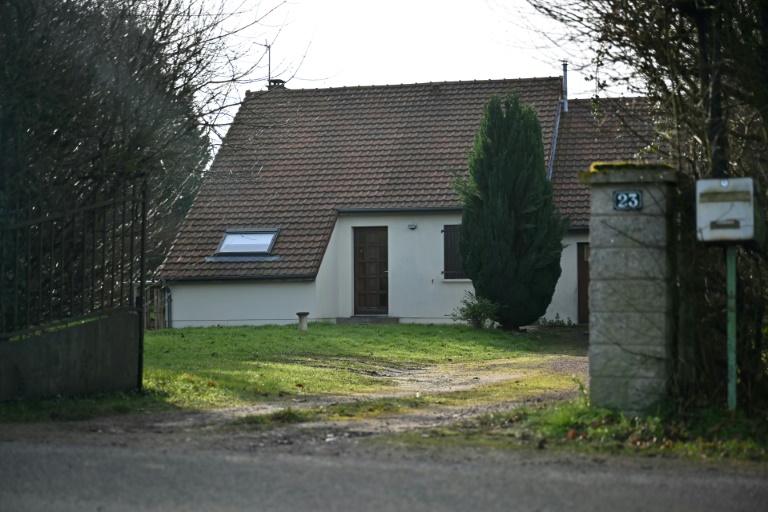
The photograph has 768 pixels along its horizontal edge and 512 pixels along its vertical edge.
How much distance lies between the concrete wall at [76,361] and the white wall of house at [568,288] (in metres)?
17.4

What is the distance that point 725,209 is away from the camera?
8.83 meters

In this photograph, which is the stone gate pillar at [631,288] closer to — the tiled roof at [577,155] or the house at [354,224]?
the tiled roof at [577,155]

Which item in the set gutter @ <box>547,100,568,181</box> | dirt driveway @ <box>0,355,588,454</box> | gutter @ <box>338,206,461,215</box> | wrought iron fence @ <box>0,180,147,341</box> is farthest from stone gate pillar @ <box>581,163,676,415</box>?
gutter @ <box>547,100,568,181</box>

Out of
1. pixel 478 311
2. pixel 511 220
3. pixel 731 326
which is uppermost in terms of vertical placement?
pixel 511 220

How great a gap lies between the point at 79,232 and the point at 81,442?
4597 mm

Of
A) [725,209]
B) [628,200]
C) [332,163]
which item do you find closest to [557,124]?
[332,163]

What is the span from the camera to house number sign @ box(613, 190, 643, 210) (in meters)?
9.16

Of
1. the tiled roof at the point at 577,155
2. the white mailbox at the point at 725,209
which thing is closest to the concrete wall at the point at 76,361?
the white mailbox at the point at 725,209

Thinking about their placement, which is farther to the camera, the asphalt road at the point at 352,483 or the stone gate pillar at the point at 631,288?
the stone gate pillar at the point at 631,288

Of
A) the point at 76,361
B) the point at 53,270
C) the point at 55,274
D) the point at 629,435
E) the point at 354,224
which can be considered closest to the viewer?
the point at 629,435

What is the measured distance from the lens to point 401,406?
11.7 metres

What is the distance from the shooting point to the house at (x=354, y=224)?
2819 centimetres

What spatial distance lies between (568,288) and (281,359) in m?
12.1

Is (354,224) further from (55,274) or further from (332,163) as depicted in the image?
(55,274)
